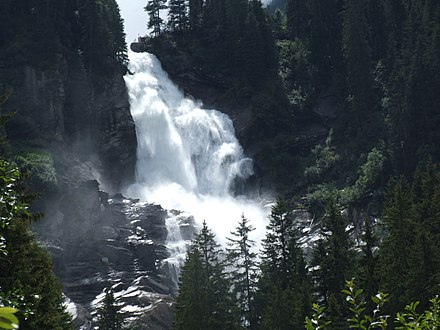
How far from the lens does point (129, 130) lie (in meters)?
72.5

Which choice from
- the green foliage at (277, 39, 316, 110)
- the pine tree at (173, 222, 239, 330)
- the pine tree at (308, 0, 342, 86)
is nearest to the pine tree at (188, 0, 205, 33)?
the green foliage at (277, 39, 316, 110)

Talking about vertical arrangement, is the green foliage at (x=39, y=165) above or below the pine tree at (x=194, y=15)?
below

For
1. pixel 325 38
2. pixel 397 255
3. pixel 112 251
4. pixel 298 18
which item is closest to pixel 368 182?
pixel 112 251

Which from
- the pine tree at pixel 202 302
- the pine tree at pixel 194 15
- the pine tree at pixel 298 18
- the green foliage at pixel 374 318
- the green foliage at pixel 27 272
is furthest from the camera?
the pine tree at pixel 194 15

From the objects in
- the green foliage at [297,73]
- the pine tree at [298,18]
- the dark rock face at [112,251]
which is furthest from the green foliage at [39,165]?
the pine tree at [298,18]

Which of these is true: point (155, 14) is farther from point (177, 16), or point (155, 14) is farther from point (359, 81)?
point (359, 81)

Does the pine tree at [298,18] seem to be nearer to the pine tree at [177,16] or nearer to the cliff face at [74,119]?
the pine tree at [177,16]

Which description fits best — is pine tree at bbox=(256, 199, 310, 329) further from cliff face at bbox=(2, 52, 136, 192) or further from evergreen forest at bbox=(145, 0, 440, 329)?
cliff face at bbox=(2, 52, 136, 192)

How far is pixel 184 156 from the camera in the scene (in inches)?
2958

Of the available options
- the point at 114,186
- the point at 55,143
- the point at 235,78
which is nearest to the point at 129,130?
the point at 114,186

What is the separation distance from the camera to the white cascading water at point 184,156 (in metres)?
69.4

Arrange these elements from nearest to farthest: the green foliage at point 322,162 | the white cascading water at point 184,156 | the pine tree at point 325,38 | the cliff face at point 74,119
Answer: the cliff face at point 74,119, the green foliage at point 322,162, the white cascading water at point 184,156, the pine tree at point 325,38

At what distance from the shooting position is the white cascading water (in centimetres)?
6938

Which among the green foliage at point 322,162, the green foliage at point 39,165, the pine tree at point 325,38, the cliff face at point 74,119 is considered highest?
the pine tree at point 325,38
